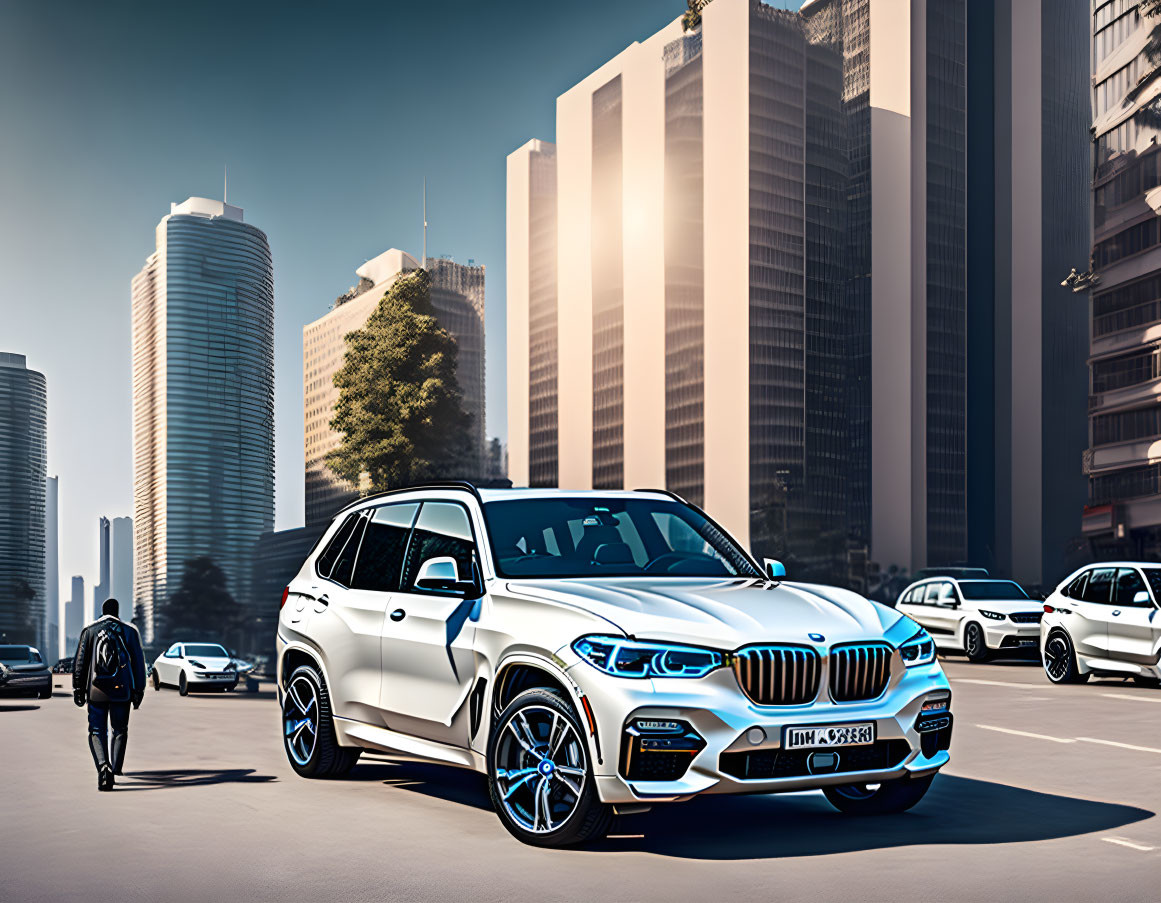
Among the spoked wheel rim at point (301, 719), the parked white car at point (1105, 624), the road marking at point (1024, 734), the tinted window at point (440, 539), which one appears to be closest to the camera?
the tinted window at point (440, 539)

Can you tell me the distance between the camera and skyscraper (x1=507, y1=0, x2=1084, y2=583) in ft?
349

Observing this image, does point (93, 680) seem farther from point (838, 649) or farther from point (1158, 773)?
point (1158, 773)

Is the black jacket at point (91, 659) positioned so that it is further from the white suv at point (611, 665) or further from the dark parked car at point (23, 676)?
the dark parked car at point (23, 676)

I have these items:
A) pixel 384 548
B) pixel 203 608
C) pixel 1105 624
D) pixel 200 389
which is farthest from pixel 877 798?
pixel 200 389

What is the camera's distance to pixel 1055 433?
109 m

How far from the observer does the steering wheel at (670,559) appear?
26.6 feet

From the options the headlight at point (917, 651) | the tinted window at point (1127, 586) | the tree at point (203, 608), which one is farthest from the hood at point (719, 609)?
the tree at point (203, 608)

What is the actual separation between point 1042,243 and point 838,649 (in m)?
111

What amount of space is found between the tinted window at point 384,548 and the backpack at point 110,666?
83.6 inches

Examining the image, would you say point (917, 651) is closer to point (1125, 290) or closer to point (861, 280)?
point (1125, 290)

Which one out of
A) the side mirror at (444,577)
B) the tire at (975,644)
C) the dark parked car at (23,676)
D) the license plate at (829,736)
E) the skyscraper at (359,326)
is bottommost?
the dark parked car at (23,676)

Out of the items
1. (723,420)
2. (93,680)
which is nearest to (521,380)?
(723,420)

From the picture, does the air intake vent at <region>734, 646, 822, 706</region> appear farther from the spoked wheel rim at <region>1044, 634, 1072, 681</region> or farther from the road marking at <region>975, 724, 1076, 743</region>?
the spoked wheel rim at <region>1044, 634, 1072, 681</region>

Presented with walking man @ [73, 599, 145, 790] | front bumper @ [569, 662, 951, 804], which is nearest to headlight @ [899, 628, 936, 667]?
front bumper @ [569, 662, 951, 804]
